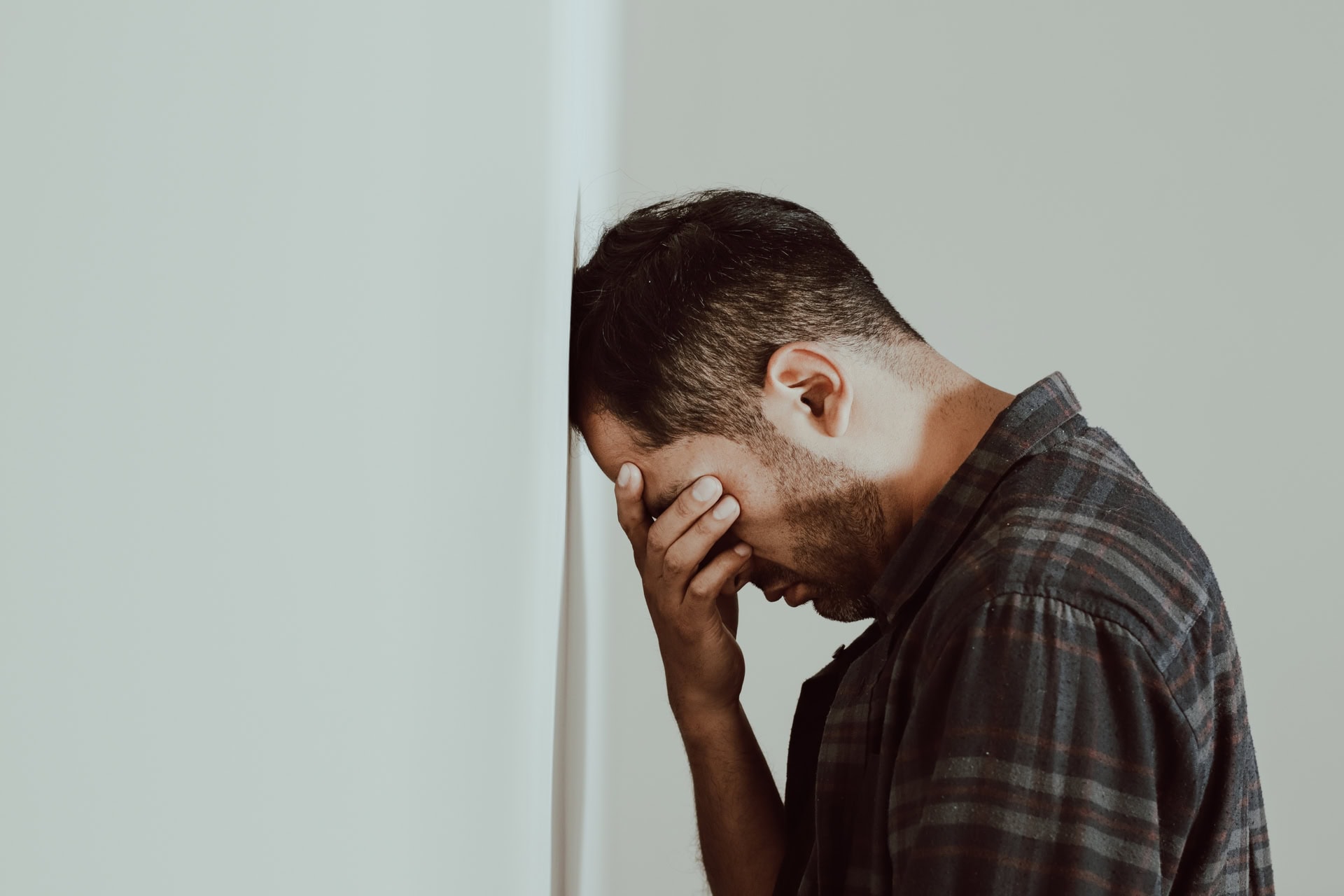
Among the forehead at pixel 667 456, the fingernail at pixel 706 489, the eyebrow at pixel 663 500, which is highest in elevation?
the forehead at pixel 667 456

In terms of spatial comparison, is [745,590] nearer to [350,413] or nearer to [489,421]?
[489,421]

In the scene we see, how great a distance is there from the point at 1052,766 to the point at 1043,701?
0.12 feet

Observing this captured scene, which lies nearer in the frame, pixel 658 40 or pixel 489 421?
pixel 489 421

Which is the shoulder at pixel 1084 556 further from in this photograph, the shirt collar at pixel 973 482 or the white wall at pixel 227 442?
the white wall at pixel 227 442

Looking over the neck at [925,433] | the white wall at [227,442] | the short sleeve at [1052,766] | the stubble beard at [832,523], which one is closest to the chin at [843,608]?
the stubble beard at [832,523]

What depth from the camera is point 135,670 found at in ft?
0.23

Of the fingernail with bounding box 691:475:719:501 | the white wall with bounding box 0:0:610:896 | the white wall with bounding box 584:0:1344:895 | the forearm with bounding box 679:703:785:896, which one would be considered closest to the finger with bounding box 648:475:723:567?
the fingernail with bounding box 691:475:719:501

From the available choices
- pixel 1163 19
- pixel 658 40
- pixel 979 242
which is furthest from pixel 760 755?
pixel 1163 19

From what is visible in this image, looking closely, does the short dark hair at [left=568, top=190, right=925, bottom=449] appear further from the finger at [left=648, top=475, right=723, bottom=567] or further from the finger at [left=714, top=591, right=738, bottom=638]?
the finger at [left=714, top=591, right=738, bottom=638]

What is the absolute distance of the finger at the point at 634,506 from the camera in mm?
859

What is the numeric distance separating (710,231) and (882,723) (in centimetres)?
41

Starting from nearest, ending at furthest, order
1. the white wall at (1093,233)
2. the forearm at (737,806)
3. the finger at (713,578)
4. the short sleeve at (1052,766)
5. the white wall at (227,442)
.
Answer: the white wall at (227,442) → the short sleeve at (1052,766) → the finger at (713,578) → the forearm at (737,806) → the white wall at (1093,233)

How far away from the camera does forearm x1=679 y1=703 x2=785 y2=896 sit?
1033 millimetres

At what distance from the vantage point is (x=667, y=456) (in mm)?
836
